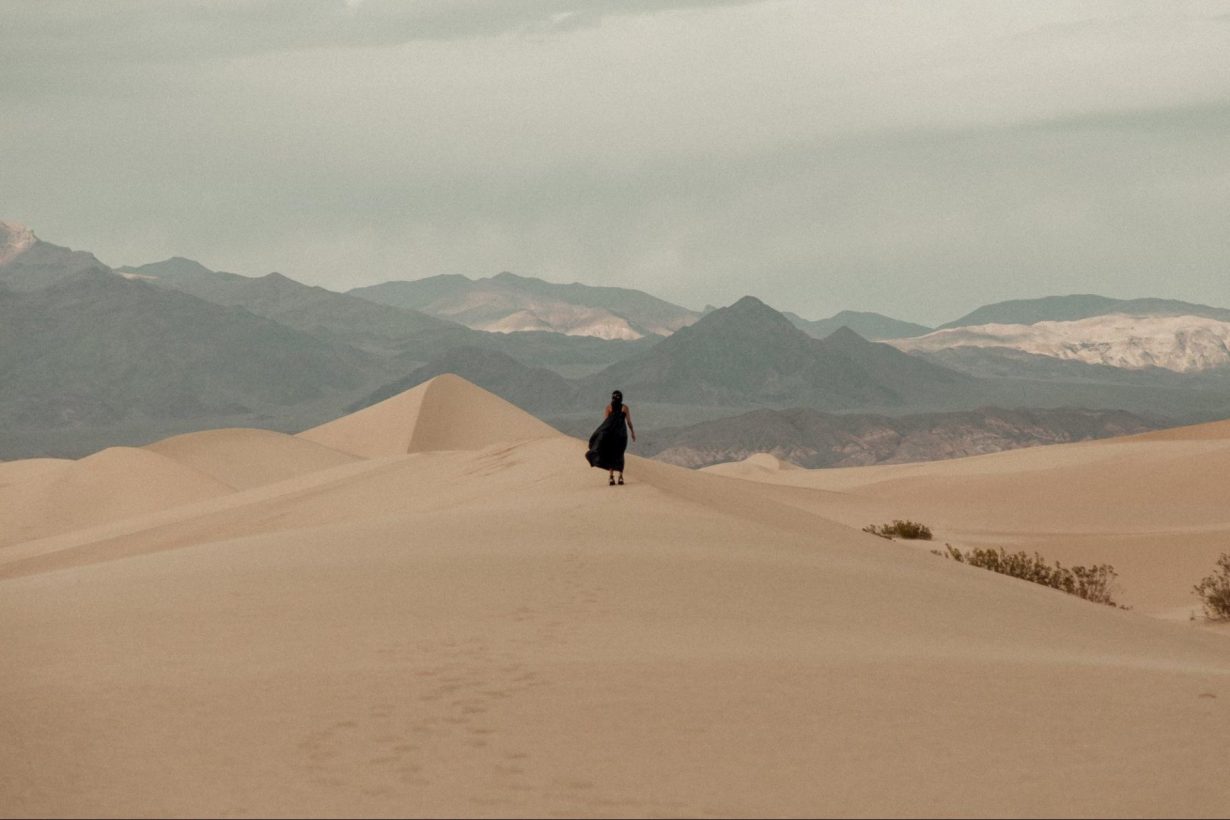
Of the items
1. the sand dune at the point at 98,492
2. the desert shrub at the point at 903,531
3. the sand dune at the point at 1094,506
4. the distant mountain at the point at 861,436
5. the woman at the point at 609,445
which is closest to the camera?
the woman at the point at 609,445

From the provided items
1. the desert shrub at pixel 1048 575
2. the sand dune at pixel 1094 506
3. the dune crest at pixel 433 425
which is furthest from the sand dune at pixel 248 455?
the desert shrub at pixel 1048 575

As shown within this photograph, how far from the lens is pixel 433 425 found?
72.2 metres

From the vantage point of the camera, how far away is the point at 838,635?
1097cm

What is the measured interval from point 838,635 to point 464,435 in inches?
2400

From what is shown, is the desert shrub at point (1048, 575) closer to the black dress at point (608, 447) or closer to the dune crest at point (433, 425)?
the black dress at point (608, 447)

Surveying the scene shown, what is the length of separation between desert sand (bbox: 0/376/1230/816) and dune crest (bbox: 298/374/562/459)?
50413 millimetres

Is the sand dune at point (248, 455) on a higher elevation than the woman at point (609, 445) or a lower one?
lower

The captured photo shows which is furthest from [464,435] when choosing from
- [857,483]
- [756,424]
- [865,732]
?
[756,424]

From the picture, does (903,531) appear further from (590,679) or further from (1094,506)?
(590,679)

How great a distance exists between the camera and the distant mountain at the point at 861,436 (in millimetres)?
140875

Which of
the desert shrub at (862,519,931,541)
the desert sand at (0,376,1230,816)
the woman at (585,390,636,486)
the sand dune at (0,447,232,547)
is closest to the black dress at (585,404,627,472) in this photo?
the woman at (585,390,636,486)

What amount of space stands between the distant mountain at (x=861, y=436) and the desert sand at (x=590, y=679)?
4739 inches

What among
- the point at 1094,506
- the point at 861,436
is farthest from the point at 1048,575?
the point at 861,436

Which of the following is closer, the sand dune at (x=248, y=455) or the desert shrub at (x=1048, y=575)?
the desert shrub at (x=1048, y=575)
